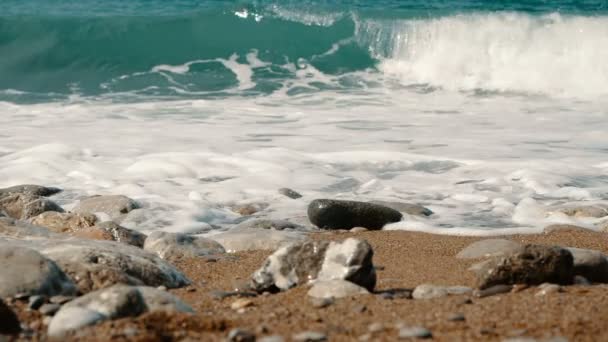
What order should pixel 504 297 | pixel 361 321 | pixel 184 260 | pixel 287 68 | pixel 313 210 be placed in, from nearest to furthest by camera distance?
pixel 361 321
pixel 504 297
pixel 184 260
pixel 313 210
pixel 287 68

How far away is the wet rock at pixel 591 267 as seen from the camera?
3.72m

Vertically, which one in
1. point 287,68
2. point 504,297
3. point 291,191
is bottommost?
point 287,68

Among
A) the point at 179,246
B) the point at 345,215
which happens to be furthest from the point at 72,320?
the point at 345,215

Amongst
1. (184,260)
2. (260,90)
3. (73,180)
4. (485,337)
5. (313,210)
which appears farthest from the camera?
(260,90)

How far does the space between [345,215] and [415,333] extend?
2.75 metres

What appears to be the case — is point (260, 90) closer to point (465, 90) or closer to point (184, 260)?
point (465, 90)

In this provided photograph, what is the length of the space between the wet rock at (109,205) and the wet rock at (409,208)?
1466 mm

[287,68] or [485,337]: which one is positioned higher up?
[485,337]

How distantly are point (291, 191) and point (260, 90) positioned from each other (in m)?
7.20

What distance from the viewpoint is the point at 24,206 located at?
5.79 meters

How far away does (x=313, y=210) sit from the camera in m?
5.40

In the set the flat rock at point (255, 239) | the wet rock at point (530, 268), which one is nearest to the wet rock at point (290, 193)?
the flat rock at point (255, 239)

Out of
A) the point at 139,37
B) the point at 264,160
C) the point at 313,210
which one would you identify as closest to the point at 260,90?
the point at 139,37

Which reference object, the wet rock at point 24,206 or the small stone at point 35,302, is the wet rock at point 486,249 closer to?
the small stone at point 35,302
